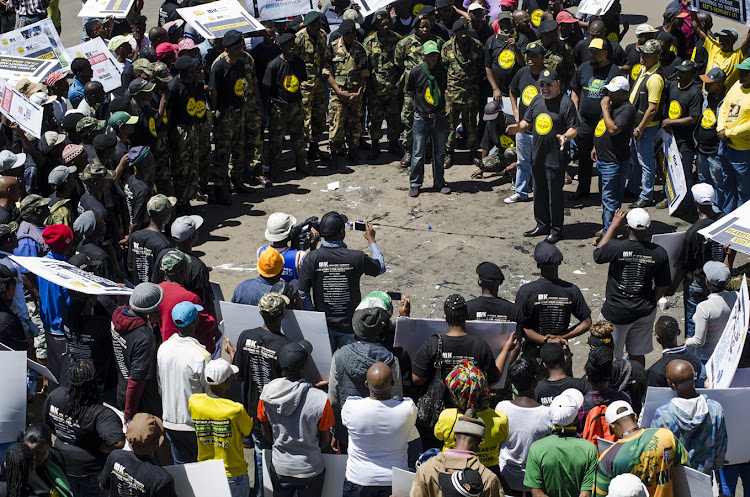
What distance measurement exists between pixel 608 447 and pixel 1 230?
17.9 feet

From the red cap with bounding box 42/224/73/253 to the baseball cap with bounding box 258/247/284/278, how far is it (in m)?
1.78

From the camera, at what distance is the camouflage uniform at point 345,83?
13.1m

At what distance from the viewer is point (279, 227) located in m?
7.68

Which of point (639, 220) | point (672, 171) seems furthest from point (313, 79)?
point (639, 220)

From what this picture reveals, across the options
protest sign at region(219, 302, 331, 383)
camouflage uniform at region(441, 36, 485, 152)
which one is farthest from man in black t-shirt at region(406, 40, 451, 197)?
protest sign at region(219, 302, 331, 383)

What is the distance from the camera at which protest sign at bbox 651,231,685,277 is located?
26.5ft

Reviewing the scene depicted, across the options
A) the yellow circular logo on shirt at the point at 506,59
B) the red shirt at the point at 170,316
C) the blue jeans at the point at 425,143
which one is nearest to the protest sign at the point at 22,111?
the red shirt at the point at 170,316

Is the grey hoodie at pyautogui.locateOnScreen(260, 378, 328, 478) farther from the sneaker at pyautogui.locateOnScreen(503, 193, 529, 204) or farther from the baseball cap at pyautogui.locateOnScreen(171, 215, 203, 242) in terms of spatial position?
the sneaker at pyautogui.locateOnScreen(503, 193, 529, 204)

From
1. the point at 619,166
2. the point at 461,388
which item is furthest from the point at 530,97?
the point at 461,388

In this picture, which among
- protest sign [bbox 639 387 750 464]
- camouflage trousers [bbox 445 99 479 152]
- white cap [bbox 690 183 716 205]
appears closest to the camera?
protest sign [bbox 639 387 750 464]

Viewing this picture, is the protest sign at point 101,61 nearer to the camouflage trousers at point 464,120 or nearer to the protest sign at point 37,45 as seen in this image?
the protest sign at point 37,45

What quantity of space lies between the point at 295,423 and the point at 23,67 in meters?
8.01

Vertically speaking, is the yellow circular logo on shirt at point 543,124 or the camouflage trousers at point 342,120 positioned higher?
the yellow circular logo on shirt at point 543,124

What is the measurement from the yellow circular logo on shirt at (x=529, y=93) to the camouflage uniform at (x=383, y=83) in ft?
9.44
